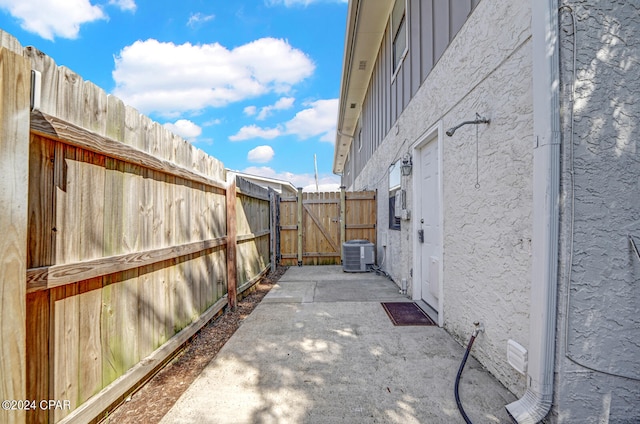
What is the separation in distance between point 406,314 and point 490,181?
2070 millimetres

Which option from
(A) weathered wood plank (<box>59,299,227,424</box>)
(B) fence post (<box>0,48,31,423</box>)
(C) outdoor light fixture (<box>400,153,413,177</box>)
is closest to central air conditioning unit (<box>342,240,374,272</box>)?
(C) outdoor light fixture (<box>400,153,413,177</box>)

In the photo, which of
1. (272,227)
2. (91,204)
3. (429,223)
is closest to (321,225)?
(272,227)

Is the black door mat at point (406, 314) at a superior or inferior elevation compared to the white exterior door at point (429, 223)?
inferior

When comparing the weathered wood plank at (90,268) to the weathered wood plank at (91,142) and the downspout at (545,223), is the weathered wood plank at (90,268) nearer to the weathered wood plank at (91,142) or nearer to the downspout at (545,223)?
the weathered wood plank at (91,142)

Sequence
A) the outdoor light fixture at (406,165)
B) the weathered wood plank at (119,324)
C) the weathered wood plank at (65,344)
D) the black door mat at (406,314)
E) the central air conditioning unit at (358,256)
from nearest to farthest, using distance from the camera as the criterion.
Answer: the weathered wood plank at (65,344), the weathered wood plank at (119,324), the black door mat at (406,314), the outdoor light fixture at (406,165), the central air conditioning unit at (358,256)

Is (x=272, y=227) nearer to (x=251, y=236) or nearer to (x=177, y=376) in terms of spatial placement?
(x=251, y=236)

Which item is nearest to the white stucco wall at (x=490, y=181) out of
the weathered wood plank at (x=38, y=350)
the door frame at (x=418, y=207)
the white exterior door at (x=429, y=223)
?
the door frame at (x=418, y=207)

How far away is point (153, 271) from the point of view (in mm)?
2326

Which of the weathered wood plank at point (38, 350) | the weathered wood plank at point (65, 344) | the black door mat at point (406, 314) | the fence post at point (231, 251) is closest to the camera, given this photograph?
the weathered wood plank at point (38, 350)

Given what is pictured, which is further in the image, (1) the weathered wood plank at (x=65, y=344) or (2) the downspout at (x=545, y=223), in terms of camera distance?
(2) the downspout at (x=545, y=223)

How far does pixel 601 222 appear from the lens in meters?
1.61

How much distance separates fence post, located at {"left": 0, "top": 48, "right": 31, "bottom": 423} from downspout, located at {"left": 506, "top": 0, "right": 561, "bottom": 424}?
2556 mm

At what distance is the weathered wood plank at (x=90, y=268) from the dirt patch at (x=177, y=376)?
906 mm

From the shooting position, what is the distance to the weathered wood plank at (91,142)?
139cm
